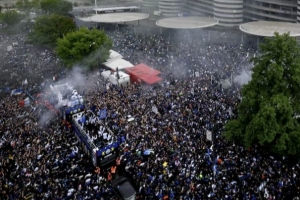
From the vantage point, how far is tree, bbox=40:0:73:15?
86512mm

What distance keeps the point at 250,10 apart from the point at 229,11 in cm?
449

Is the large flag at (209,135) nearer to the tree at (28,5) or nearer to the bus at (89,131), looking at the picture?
the bus at (89,131)

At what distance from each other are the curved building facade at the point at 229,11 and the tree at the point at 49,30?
32.5m

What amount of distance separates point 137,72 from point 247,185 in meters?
25.7

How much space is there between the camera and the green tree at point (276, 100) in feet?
87.3

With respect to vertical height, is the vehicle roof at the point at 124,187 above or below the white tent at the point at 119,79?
below

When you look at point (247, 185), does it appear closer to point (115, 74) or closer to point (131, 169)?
point (131, 169)

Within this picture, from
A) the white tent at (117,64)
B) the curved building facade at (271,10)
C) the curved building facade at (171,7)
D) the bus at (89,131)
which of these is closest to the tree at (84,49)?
the white tent at (117,64)

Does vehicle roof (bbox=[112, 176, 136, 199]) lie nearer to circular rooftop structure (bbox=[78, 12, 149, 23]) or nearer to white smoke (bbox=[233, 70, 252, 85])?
white smoke (bbox=[233, 70, 252, 85])

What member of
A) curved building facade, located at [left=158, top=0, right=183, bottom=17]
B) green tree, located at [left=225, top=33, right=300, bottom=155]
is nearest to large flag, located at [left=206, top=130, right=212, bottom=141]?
green tree, located at [left=225, top=33, right=300, bottom=155]

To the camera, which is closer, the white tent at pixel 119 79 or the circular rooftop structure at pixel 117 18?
the white tent at pixel 119 79

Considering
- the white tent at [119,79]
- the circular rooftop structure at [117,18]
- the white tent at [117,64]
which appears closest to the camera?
the white tent at [119,79]

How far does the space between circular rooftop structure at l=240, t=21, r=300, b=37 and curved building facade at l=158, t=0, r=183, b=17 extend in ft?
92.3

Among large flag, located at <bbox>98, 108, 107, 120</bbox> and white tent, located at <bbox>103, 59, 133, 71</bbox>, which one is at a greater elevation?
white tent, located at <bbox>103, 59, 133, 71</bbox>
